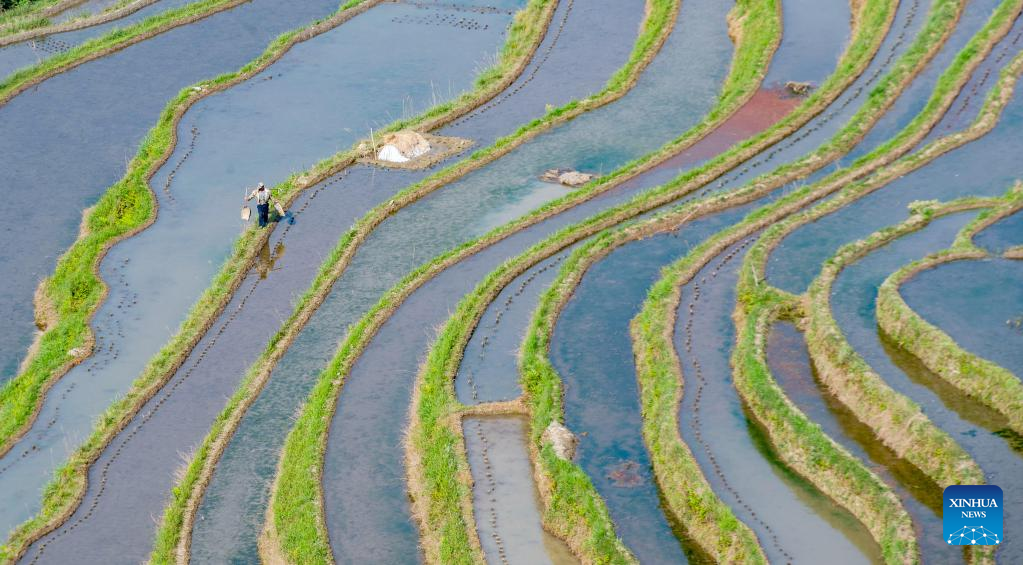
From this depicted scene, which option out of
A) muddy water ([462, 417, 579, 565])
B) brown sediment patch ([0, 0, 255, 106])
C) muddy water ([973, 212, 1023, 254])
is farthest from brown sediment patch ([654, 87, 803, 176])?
brown sediment patch ([0, 0, 255, 106])

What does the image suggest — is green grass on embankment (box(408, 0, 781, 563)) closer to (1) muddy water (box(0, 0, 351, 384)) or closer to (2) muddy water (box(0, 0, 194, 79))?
(1) muddy water (box(0, 0, 351, 384))

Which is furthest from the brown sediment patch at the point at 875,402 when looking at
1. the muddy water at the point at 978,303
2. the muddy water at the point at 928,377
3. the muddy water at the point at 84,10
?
the muddy water at the point at 84,10

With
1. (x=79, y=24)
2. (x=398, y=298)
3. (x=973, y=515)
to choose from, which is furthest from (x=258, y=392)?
(x=79, y=24)

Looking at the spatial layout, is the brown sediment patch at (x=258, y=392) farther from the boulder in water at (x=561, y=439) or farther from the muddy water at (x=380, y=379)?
the boulder in water at (x=561, y=439)

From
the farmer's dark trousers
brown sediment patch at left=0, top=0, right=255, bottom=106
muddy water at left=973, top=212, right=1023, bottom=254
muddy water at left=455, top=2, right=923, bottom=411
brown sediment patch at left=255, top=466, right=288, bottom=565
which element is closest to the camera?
brown sediment patch at left=255, top=466, right=288, bottom=565

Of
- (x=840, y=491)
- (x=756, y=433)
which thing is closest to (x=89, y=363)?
(x=756, y=433)

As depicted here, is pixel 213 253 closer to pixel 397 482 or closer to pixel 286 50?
pixel 397 482

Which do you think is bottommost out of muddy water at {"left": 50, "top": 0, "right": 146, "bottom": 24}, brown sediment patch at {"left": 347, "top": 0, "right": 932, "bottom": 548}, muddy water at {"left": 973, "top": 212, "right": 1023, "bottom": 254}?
muddy water at {"left": 973, "top": 212, "right": 1023, "bottom": 254}

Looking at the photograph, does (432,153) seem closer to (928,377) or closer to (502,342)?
(502,342)
